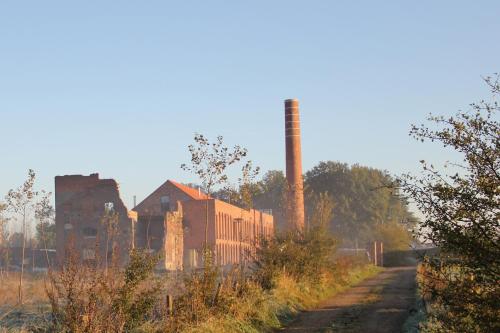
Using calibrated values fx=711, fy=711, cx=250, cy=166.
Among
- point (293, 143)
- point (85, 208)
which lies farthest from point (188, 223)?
point (293, 143)

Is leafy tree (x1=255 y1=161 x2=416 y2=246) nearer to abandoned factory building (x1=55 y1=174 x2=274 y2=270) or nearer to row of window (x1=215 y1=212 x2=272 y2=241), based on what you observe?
row of window (x1=215 y1=212 x2=272 y2=241)

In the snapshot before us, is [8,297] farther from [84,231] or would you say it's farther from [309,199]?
[309,199]

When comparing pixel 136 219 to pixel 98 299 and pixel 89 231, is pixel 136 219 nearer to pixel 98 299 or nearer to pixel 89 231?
pixel 89 231

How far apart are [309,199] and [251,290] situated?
9229 centimetres

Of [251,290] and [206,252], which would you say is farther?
[251,290]

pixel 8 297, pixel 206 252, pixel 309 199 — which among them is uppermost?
pixel 309 199

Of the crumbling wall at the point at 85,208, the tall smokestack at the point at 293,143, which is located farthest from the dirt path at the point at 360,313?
the crumbling wall at the point at 85,208

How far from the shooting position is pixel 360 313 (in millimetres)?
22266

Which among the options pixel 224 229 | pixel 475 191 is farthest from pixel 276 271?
pixel 224 229

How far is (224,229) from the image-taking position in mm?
76312

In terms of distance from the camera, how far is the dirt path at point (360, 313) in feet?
61.9

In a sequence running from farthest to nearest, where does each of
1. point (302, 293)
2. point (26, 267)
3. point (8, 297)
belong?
1. point (26, 267)
2. point (8, 297)
3. point (302, 293)

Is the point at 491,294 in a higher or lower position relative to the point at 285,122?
lower

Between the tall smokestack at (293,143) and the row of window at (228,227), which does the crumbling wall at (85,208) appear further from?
the tall smokestack at (293,143)
